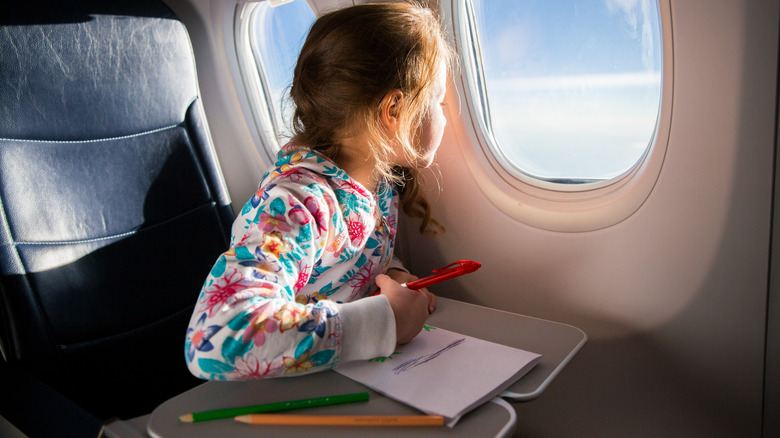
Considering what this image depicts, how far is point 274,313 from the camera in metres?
0.81

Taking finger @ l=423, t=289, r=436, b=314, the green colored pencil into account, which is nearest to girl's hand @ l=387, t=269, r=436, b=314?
finger @ l=423, t=289, r=436, b=314

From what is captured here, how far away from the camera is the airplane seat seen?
1144 millimetres

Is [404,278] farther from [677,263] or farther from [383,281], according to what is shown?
[677,263]

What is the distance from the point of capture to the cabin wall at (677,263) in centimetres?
90

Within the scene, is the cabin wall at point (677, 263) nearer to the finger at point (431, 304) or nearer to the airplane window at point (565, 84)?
the airplane window at point (565, 84)

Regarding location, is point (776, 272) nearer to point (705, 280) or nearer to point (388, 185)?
point (705, 280)

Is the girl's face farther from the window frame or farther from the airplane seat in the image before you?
the airplane seat

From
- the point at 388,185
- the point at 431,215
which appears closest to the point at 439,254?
the point at 431,215

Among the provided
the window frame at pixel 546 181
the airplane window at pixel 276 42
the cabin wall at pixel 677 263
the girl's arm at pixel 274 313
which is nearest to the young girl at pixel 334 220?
the girl's arm at pixel 274 313

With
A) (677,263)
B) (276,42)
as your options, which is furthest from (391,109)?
(276,42)

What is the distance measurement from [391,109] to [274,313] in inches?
20.1

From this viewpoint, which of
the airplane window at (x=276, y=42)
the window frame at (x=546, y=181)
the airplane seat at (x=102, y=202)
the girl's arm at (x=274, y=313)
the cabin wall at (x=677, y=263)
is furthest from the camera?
the airplane window at (x=276, y=42)

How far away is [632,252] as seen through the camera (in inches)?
45.2

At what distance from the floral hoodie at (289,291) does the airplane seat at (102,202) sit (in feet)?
1.53
